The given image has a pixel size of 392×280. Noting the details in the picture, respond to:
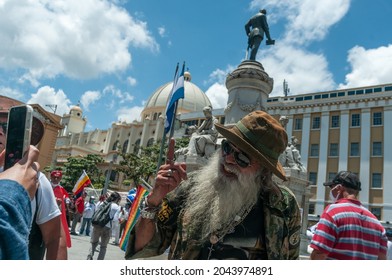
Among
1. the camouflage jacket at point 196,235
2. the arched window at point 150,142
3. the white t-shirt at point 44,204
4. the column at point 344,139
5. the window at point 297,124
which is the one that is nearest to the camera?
the camouflage jacket at point 196,235

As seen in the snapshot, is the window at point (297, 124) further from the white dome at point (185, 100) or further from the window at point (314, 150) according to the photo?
the white dome at point (185, 100)

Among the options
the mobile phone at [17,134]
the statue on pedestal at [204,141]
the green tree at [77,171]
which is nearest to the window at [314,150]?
the green tree at [77,171]

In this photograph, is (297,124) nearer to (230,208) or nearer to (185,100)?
(185,100)

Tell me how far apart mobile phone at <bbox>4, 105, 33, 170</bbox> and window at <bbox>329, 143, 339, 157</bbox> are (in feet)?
134

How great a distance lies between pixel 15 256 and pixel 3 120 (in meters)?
1.14

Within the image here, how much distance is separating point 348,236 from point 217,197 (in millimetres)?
1527

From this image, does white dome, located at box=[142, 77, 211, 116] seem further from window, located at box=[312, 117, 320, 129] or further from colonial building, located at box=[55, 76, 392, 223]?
window, located at box=[312, 117, 320, 129]

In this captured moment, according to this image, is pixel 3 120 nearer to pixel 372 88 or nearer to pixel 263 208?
pixel 263 208

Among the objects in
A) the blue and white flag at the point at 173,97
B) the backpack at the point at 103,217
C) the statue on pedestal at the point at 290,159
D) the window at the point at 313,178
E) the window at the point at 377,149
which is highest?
the window at the point at 377,149

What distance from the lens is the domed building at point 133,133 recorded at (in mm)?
69375

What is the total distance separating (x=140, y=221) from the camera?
2277mm

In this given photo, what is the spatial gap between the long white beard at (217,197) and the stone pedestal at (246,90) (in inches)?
445

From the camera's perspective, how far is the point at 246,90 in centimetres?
1384
